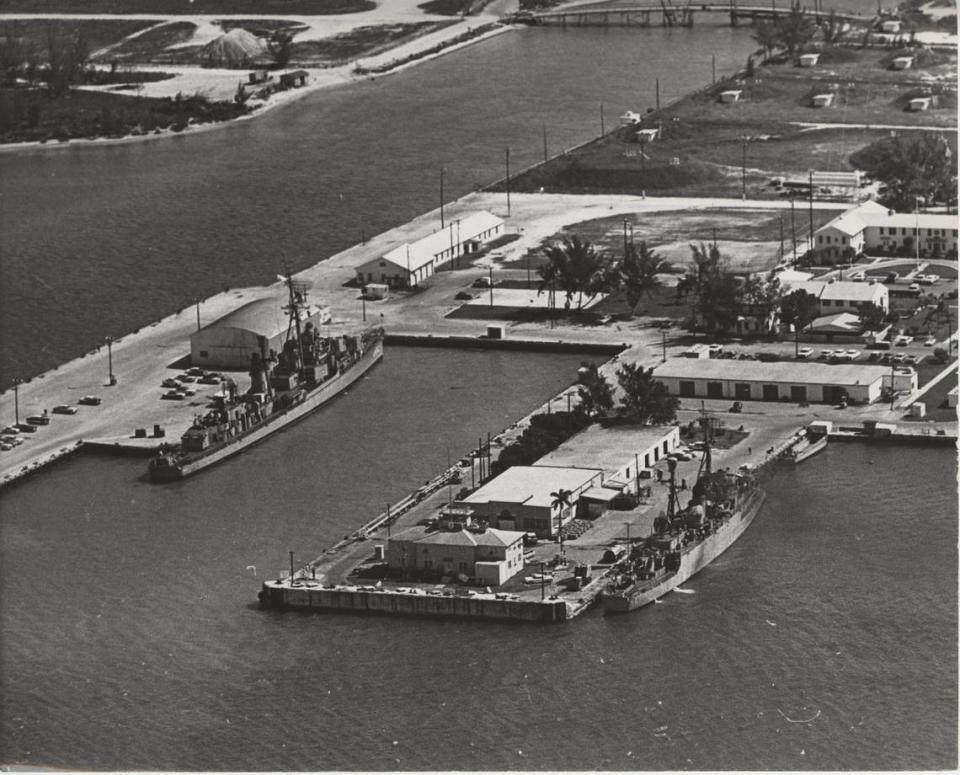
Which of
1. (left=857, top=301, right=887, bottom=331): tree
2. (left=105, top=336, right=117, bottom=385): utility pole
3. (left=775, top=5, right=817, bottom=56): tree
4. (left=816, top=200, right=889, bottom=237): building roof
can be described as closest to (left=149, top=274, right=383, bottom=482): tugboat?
(left=105, top=336, right=117, bottom=385): utility pole

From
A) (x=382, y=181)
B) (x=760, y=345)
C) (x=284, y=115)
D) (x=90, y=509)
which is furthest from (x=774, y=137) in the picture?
(x=90, y=509)

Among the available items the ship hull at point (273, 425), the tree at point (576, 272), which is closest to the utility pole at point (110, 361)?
the ship hull at point (273, 425)

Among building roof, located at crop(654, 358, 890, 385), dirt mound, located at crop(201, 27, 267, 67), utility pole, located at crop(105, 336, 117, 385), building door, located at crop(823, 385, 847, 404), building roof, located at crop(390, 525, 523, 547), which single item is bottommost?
dirt mound, located at crop(201, 27, 267, 67)

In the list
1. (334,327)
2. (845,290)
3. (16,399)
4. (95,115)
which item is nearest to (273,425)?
(16,399)

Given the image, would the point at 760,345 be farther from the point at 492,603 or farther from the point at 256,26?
the point at 256,26

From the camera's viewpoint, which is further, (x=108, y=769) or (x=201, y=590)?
(x=201, y=590)

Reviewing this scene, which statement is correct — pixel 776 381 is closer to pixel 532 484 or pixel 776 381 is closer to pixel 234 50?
pixel 532 484

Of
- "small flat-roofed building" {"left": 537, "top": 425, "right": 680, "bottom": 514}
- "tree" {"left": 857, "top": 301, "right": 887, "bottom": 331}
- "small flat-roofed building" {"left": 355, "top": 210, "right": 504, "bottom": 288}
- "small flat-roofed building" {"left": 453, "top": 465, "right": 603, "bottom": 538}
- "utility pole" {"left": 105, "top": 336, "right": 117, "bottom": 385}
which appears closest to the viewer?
"small flat-roofed building" {"left": 453, "top": 465, "right": 603, "bottom": 538}

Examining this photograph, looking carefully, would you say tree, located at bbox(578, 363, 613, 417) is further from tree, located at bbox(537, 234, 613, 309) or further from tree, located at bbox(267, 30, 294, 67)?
tree, located at bbox(267, 30, 294, 67)
